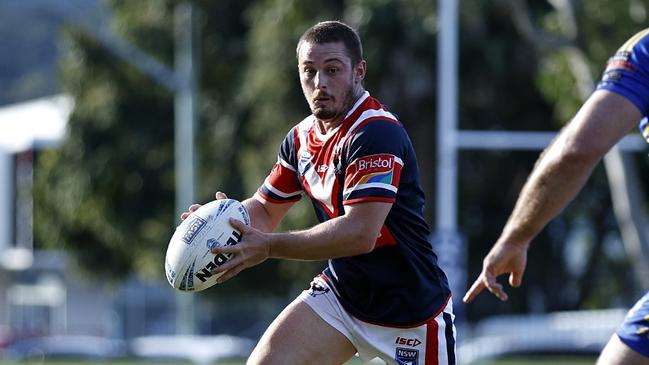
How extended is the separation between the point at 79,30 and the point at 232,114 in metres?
4.66

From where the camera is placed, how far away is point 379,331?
6.50 m

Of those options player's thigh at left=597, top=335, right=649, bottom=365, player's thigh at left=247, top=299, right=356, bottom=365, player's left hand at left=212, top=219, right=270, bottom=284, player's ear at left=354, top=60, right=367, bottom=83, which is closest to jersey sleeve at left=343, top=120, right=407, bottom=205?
player's ear at left=354, top=60, right=367, bottom=83

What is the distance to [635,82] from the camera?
15.9 ft

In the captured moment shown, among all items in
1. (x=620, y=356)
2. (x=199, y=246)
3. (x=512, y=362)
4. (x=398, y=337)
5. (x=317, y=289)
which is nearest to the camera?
(x=620, y=356)

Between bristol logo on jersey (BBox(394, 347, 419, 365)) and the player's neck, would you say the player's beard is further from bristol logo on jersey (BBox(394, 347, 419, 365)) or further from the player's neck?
bristol logo on jersey (BBox(394, 347, 419, 365))

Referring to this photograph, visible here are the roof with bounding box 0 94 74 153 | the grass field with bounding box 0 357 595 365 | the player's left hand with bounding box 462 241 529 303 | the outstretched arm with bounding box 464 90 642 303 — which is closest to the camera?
the outstretched arm with bounding box 464 90 642 303

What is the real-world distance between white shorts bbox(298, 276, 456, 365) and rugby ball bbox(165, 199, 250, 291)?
2.37ft

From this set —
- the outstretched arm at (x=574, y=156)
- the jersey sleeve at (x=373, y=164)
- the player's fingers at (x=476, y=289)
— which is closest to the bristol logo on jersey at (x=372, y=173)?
the jersey sleeve at (x=373, y=164)

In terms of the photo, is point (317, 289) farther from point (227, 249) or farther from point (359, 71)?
point (359, 71)

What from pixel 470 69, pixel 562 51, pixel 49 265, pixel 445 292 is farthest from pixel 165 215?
pixel 445 292

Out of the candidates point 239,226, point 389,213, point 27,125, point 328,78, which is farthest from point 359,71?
point 27,125

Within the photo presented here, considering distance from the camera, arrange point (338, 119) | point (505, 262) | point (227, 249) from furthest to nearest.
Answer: point (338, 119) → point (227, 249) → point (505, 262)

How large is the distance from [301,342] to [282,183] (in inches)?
32.5

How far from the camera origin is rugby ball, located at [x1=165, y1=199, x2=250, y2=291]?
5.99 metres
